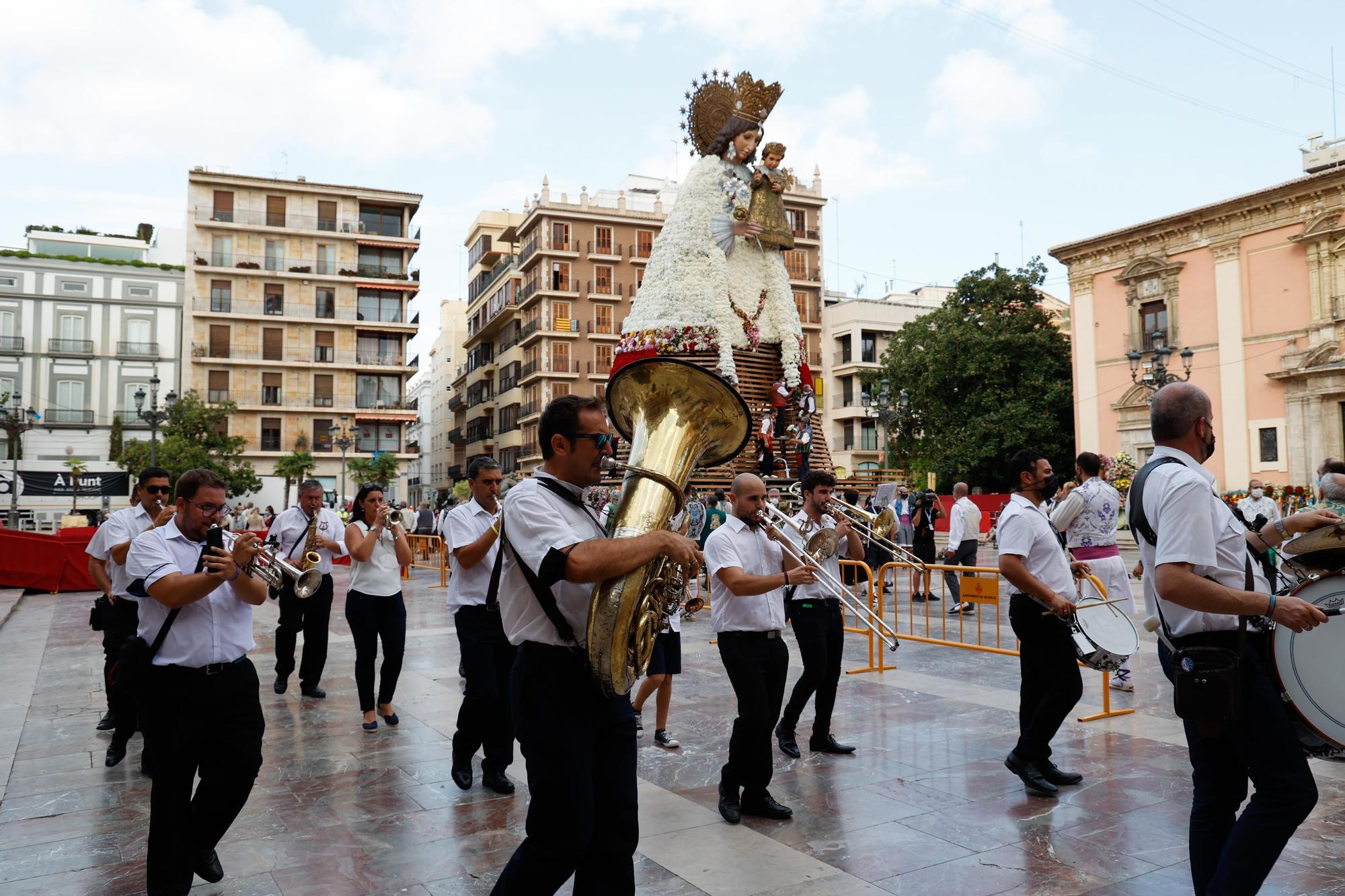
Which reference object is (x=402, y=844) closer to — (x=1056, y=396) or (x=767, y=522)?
(x=767, y=522)

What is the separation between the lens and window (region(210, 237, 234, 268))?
52.8 metres

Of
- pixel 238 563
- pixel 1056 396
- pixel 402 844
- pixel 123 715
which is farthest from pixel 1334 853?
pixel 1056 396

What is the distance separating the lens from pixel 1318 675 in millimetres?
3170

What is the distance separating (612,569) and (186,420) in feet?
146

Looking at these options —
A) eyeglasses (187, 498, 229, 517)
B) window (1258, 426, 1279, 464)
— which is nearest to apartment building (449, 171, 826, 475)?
window (1258, 426, 1279, 464)

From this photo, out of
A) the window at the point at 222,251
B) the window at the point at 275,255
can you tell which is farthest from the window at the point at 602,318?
the window at the point at 222,251

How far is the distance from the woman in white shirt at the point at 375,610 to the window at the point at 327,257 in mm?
51405

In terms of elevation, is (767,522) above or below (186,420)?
below

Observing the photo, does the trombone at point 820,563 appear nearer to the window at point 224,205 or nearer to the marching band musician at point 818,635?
the marching band musician at point 818,635

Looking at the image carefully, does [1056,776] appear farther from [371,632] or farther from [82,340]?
[82,340]

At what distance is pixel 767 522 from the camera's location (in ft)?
17.5

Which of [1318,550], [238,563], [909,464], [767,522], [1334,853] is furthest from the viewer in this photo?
[909,464]

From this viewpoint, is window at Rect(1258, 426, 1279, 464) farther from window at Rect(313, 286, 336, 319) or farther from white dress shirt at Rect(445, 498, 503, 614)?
window at Rect(313, 286, 336, 319)

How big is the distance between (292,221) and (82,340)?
40.4 ft
